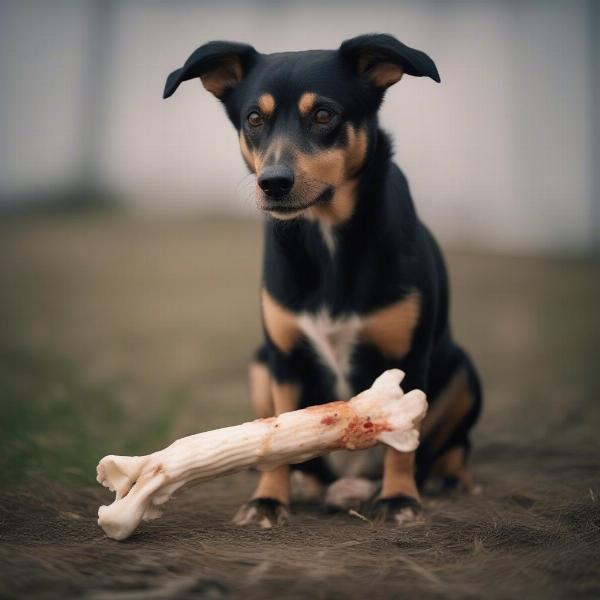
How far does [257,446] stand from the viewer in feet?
9.75

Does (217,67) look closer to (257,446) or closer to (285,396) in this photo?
(285,396)

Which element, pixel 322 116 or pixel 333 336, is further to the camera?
pixel 333 336

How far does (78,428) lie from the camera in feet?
15.9

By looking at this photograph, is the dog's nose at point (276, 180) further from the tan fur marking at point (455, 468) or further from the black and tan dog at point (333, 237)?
the tan fur marking at point (455, 468)

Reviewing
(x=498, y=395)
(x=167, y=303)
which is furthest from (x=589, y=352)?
(x=167, y=303)

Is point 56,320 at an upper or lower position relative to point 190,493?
lower

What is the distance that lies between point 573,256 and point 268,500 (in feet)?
30.7

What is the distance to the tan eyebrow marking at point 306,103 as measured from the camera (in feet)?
10.9

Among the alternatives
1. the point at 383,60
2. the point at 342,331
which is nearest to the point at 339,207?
the point at 342,331

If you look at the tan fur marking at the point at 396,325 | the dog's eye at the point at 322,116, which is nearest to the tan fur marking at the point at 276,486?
the tan fur marking at the point at 396,325

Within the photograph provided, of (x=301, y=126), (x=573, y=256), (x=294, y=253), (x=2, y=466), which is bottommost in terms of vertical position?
(x=573, y=256)

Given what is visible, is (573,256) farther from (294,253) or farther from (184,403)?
(294,253)

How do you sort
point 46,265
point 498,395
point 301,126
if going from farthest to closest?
point 46,265, point 498,395, point 301,126

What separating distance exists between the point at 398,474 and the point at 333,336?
23.3 inches
